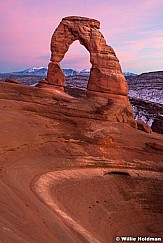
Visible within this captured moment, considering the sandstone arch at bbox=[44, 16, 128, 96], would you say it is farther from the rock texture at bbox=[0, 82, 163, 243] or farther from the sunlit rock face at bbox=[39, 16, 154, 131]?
the rock texture at bbox=[0, 82, 163, 243]

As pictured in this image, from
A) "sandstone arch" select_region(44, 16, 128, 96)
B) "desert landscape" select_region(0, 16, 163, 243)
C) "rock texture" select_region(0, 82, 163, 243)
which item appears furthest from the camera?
"sandstone arch" select_region(44, 16, 128, 96)

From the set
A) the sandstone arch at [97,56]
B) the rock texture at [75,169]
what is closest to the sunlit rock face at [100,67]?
the sandstone arch at [97,56]

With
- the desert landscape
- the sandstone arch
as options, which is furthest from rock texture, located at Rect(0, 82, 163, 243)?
the sandstone arch

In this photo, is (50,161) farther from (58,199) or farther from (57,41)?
(57,41)

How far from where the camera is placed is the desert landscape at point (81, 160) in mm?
12031

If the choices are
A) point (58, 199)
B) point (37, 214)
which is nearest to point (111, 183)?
point (58, 199)

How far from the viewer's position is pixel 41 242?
8.79 metres

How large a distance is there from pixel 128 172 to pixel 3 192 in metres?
9.87

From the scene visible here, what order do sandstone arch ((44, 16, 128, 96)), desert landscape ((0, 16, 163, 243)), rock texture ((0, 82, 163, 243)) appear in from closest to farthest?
desert landscape ((0, 16, 163, 243)), rock texture ((0, 82, 163, 243)), sandstone arch ((44, 16, 128, 96))

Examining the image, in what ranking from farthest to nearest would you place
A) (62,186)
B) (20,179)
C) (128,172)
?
(128,172)
(62,186)
(20,179)

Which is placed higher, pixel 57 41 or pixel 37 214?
pixel 57 41

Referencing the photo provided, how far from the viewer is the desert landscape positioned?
39.5ft

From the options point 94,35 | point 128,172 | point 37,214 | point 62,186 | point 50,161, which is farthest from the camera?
point 94,35

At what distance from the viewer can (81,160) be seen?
1914 cm
